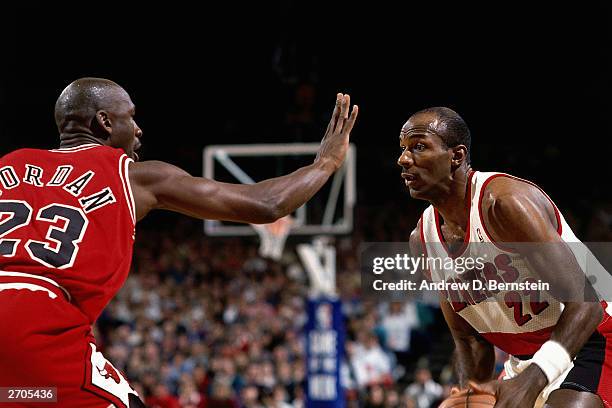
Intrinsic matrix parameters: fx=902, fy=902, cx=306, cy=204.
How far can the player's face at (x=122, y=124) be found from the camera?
3.53m

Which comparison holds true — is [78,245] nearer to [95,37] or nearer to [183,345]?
[183,345]

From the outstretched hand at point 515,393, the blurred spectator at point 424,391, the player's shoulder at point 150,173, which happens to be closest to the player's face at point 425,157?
the outstretched hand at point 515,393

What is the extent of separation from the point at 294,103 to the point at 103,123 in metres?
9.44

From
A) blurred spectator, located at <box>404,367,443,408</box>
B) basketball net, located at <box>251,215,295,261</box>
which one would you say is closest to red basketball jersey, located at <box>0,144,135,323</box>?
blurred spectator, located at <box>404,367,443,408</box>

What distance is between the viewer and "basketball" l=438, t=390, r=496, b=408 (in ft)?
12.0

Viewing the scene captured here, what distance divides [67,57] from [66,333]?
44.5ft

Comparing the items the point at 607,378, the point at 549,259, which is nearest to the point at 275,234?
the point at 607,378

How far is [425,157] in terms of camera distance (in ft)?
13.0

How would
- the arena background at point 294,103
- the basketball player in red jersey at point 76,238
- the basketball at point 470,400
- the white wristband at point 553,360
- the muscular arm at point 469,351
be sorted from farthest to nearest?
the arena background at point 294,103 < the muscular arm at point 469,351 < the basketball at point 470,400 < the white wristband at point 553,360 < the basketball player in red jersey at point 76,238

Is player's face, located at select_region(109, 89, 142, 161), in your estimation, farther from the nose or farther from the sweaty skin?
the nose

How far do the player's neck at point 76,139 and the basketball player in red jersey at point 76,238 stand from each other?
0.03m

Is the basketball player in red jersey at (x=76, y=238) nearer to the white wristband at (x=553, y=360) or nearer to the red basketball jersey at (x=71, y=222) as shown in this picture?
the red basketball jersey at (x=71, y=222)

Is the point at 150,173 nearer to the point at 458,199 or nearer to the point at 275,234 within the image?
the point at 458,199

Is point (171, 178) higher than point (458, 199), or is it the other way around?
point (458, 199)
